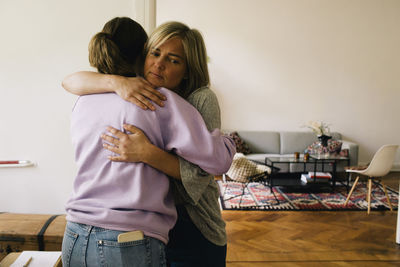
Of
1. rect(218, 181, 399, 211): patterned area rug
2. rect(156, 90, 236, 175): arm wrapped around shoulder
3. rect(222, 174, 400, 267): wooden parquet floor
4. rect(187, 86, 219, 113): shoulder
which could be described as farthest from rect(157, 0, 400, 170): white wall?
rect(156, 90, 236, 175): arm wrapped around shoulder

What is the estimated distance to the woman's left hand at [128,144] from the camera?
71cm

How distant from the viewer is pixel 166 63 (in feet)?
3.29

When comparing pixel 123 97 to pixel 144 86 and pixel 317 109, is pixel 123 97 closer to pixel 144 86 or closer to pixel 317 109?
pixel 144 86

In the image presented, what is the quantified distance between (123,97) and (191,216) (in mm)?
485

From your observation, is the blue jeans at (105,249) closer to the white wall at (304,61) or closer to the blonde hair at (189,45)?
the blonde hair at (189,45)

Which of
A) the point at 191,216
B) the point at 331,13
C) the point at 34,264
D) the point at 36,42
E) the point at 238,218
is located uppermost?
the point at 331,13

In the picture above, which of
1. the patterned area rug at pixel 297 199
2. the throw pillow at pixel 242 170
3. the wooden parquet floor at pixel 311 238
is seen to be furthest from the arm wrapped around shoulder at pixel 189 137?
the patterned area rug at pixel 297 199

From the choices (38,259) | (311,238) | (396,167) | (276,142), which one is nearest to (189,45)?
(38,259)

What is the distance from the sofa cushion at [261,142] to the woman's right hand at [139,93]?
16.5ft

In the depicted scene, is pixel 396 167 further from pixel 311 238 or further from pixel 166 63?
pixel 166 63

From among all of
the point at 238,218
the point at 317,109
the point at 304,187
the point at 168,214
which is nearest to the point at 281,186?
the point at 304,187

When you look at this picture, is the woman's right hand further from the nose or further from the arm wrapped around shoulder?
the nose

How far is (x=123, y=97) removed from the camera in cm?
75

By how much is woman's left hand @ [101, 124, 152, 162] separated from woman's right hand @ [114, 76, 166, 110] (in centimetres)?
7
